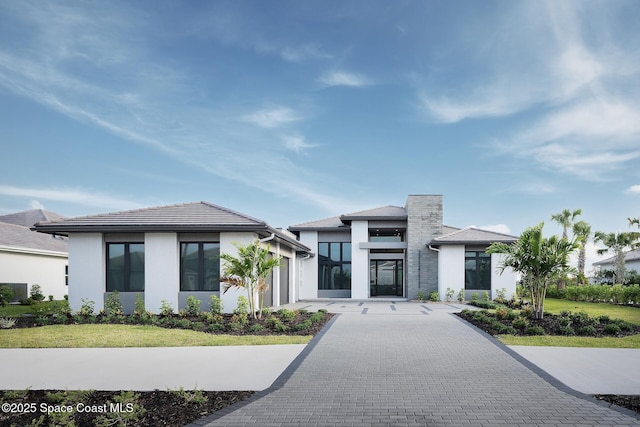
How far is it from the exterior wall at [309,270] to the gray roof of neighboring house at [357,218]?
0.57 m

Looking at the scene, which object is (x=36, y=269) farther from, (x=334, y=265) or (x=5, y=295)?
(x=334, y=265)

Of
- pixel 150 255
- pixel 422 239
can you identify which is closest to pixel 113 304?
pixel 150 255

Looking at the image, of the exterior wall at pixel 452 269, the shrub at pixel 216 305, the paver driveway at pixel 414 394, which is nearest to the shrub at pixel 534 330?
the paver driveway at pixel 414 394

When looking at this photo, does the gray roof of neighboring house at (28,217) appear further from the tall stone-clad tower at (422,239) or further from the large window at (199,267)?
the tall stone-clad tower at (422,239)

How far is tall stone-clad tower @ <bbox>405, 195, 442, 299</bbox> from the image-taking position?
26.3 meters

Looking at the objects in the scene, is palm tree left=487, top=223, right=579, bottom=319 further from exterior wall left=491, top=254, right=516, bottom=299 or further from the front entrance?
the front entrance

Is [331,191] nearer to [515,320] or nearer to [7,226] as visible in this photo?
[515,320]

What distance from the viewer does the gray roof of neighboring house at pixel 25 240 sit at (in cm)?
2355

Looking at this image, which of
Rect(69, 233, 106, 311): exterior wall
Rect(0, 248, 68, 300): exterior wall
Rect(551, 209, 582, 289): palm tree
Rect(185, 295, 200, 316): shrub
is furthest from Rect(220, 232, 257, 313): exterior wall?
Rect(551, 209, 582, 289): palm tree

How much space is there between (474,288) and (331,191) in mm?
9828

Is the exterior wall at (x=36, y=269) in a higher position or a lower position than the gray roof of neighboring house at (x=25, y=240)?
lower

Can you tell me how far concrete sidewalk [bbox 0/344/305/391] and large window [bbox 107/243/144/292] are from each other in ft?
22.6

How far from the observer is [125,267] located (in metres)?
17.0

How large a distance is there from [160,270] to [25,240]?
13752 mm
